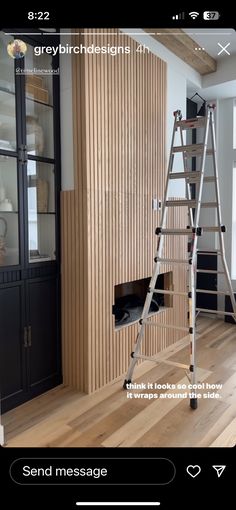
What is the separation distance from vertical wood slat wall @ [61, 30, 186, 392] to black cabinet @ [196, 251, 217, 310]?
1313mm

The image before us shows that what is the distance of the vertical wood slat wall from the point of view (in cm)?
177

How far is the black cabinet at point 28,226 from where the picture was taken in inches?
64.1

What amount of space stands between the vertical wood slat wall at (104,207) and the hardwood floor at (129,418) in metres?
0.18

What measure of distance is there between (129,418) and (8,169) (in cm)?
142

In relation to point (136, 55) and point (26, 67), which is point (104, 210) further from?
point (136, 55)

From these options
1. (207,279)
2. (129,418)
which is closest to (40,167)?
(129,418)

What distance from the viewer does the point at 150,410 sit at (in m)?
1.54

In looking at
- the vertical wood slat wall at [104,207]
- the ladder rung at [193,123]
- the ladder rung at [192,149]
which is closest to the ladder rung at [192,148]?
the ladder rung at [192,149]
